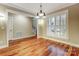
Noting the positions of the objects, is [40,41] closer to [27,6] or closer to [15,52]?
[15,52]

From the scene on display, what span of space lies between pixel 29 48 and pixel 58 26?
63 cm

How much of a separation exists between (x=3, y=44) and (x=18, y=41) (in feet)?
0.82

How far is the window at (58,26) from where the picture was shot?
4.75 feet

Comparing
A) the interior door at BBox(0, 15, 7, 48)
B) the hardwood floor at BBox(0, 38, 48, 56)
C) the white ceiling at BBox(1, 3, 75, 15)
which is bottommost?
the hardwood floor at BBox(0, 38, 48, 56)

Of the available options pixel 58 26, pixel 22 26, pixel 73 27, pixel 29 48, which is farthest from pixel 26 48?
pixel 73 27

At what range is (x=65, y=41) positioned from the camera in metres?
1.47

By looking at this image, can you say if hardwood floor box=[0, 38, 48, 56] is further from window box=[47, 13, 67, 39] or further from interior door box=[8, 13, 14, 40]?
window box=[47, 13, 67, 39]

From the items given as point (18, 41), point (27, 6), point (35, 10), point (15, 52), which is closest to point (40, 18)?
point (35, 10)

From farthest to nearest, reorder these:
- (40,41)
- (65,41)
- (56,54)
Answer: (40,41) < (65,41) < (56,54)

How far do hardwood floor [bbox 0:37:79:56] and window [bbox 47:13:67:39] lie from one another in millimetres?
159

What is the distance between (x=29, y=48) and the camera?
1504 mm

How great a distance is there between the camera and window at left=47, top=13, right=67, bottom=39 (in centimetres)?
145

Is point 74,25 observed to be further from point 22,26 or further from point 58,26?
point 22,26

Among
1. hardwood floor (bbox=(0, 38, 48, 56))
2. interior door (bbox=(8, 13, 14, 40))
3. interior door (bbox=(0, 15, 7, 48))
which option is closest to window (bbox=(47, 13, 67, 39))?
hardwood floor (bbox=(0, 38, 48, 56))
